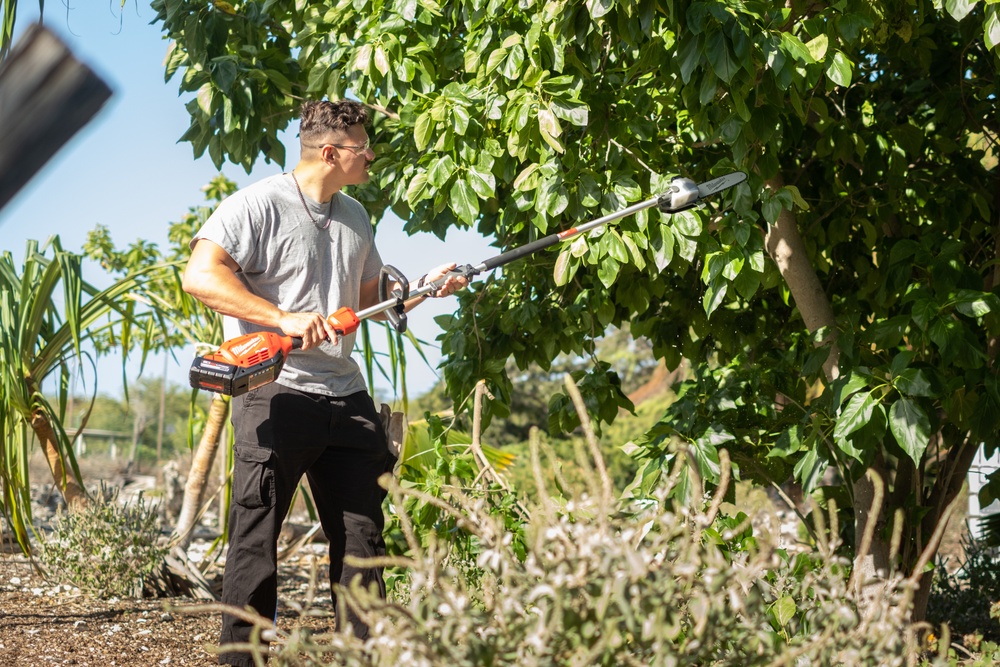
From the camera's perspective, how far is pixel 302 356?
106 inches

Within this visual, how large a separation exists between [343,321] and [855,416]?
1.32 m

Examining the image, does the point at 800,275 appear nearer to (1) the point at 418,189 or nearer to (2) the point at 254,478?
(1) the point at 418,189

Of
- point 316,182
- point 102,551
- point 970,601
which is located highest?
point 316,182

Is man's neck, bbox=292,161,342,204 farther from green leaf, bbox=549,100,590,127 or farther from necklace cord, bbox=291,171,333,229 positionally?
green leaf, bbox=549,100,590,127

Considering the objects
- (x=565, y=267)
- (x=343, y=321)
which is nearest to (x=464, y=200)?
(x=565, y=267)

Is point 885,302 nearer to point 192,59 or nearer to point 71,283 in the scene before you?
point 192,59

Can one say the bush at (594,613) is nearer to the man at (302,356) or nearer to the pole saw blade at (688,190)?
the man at (302,356)

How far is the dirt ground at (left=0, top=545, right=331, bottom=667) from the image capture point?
3.23 metres

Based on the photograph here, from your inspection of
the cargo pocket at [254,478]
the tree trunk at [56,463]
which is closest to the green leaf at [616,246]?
the cargo pocket at [254,478]

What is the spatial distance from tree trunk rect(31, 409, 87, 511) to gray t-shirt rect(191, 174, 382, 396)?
217cm

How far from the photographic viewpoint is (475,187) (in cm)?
285

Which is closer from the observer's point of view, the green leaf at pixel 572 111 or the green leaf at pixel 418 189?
the green leaf at pixel 572 111

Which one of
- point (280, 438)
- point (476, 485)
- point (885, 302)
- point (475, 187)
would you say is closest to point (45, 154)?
point (280, 438)

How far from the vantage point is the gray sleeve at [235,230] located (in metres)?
2.60
